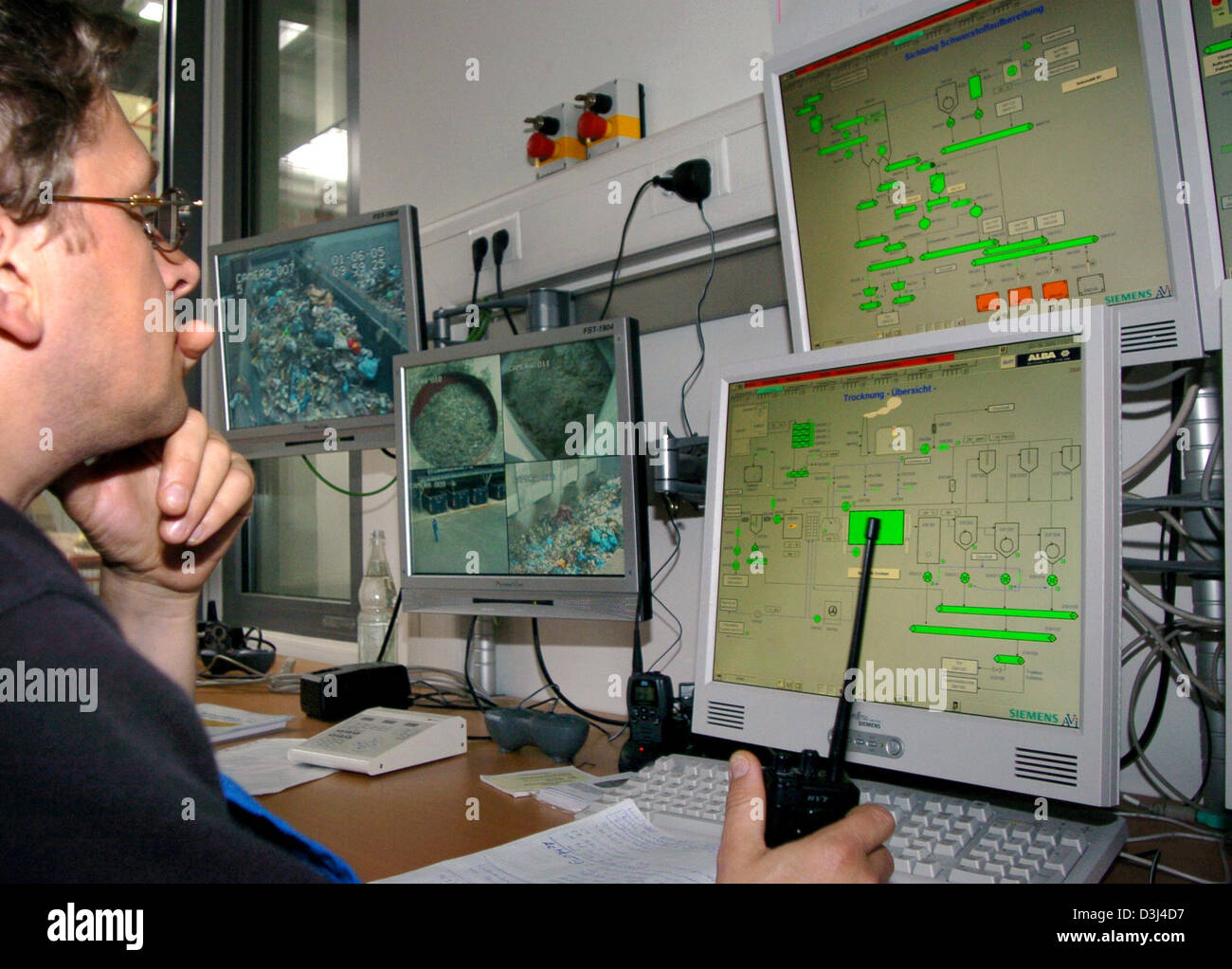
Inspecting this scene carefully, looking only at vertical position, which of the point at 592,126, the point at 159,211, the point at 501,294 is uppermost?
the point at 592,126

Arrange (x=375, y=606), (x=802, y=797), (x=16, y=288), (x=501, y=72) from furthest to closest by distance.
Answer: (x=375, y=606) → (x=501, y=72) → (x=802, y=797) → (x=16, y=288)

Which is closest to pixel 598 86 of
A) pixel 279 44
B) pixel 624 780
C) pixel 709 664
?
pixel 709 664

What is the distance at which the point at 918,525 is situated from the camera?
0.97m

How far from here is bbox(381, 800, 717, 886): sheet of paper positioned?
2.55ft

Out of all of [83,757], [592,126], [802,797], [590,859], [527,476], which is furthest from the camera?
[592,126]

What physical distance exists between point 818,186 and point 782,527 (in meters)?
0.47

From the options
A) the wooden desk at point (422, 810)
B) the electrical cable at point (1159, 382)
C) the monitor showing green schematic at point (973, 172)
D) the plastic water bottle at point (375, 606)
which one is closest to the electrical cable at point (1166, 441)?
the electrical cable at point (1159, 382)

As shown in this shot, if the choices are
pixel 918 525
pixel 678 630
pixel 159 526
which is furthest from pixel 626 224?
pixel 159 526

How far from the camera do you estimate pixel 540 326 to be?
63.6 inches

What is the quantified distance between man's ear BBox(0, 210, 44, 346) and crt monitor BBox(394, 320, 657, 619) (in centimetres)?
84

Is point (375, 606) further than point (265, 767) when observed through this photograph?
Yes

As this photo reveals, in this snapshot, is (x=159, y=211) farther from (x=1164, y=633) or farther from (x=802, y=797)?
(x=1164, y=633)

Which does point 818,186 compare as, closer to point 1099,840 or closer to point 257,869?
point 1099,840

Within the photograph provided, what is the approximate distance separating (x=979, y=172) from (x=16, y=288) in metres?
0.97
